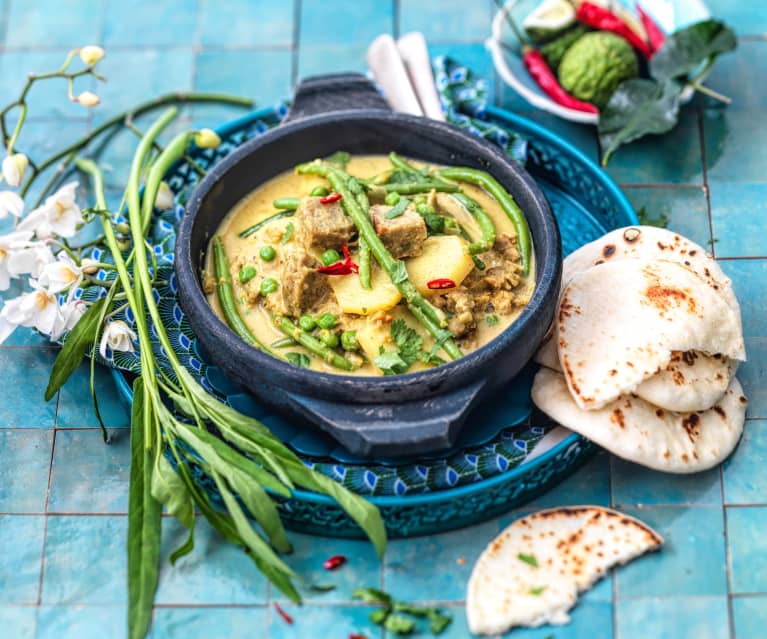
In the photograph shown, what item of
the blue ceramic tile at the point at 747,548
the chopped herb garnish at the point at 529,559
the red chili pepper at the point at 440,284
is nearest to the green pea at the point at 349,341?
the red chili pepper at the point at 440,284

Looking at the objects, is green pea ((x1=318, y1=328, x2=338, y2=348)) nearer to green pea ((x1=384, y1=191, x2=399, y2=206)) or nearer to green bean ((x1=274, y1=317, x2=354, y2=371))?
green bean ((x1=274, y1=317, x2=354, y2=371))

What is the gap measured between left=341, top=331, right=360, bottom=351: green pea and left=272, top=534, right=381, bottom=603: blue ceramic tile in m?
0.78

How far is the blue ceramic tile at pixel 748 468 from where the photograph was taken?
16.0 feet

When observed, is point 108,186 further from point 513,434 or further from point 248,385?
point 513,434

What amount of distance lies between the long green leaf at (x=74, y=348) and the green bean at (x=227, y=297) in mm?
527

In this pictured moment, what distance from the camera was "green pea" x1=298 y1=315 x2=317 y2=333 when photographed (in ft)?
15.9

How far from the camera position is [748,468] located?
4945mm

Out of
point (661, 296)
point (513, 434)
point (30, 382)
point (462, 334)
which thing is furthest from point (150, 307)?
point (661, 296)

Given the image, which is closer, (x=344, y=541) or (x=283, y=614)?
(x=283, y=614)

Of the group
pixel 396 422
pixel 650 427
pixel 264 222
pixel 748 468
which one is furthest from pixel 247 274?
pixel 748 468

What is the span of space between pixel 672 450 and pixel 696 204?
5.45ft

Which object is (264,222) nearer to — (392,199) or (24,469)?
(392,199)

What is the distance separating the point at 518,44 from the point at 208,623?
3675mm

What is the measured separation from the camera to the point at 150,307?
16.1 ft
